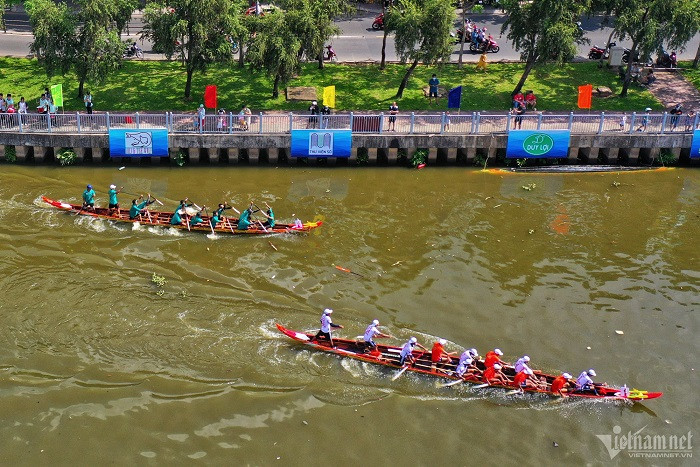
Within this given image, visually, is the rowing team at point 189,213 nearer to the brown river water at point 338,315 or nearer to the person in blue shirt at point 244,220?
the person in blue shirt at point 244,220

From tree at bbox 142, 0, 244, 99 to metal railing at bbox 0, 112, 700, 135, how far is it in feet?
11.6

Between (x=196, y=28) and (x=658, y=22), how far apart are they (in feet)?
77.4

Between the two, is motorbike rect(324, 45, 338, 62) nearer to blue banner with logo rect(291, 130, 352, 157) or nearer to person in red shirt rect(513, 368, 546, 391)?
blue banner with logo rect(291, 130, 352, 157)

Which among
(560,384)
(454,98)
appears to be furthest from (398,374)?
(454,98)

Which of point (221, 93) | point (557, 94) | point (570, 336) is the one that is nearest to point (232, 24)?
point (221, 93)

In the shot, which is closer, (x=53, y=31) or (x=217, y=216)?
(x=217, y=216)

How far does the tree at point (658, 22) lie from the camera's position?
125 feet

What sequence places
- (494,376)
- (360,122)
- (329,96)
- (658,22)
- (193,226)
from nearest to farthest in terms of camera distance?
(494,376), (193,226), (329,96), (360,122), (658,22)

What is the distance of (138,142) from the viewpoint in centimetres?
3525

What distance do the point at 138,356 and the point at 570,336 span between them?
1356cm

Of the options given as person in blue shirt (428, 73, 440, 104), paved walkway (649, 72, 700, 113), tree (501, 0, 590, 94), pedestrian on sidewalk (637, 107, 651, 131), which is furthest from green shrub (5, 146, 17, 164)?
paved walkway (649, 72, 700, 113)

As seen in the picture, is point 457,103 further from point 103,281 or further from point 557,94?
point 103,281

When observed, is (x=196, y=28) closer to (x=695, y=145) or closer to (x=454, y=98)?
(x=454, y=98)

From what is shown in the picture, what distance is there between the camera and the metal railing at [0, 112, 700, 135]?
116 feet
